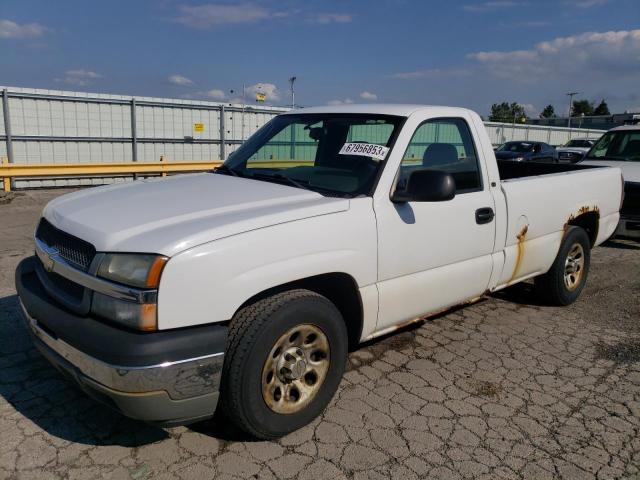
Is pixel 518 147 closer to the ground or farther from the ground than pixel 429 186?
farther from the ground

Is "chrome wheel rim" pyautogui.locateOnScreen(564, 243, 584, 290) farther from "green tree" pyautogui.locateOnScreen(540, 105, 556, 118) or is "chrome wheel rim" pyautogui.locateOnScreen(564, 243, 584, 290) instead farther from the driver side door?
"green tree" pyautogui.locateOnScreen(540, 105, 556, 118)

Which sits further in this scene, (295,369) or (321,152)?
(321,152)

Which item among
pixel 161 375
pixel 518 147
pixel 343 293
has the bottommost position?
pixel 161 375

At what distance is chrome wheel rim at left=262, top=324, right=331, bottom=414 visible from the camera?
2836 millimetres

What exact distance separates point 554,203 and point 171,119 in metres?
13.0

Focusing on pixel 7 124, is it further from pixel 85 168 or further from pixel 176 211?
pixel 176 211

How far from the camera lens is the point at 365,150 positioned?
3506mm

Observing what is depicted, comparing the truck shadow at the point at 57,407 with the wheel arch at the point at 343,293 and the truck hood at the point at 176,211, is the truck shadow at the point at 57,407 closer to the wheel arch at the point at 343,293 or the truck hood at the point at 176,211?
the truck hood at the point at 176,211

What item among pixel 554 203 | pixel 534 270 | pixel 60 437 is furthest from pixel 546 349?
pixel 60 437

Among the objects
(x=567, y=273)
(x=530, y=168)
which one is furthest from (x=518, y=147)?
(x=567, y=273)

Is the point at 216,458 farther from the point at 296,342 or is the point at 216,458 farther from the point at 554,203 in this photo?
the point at 554,203

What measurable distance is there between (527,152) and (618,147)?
12.4m

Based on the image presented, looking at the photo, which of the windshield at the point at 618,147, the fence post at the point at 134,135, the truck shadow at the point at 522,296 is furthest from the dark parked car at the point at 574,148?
the truck shadow at the point at 522,296

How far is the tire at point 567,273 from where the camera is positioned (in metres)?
5.11
